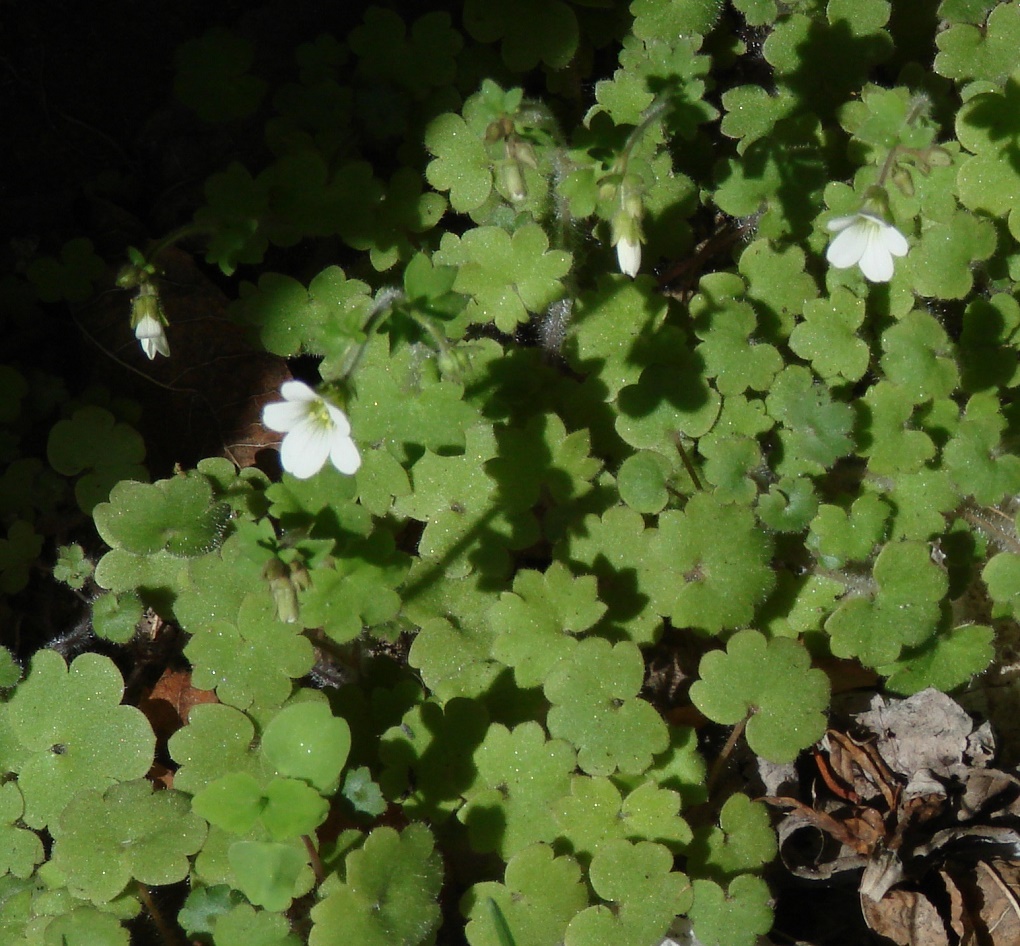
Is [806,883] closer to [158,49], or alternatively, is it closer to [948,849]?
[948,849]

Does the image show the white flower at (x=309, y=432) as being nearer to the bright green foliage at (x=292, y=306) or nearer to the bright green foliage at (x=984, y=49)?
the bright green foliage at (x=292, y=306)

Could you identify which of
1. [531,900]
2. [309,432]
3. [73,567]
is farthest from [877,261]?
[73,567]

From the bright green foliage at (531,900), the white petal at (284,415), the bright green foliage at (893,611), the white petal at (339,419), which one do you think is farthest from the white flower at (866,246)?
the bright green foliage at (531,900)

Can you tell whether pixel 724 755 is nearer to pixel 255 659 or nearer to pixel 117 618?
pixel 255 659

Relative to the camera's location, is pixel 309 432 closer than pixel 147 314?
Yes

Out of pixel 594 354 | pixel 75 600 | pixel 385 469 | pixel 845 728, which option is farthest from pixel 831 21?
pixel 75 600
